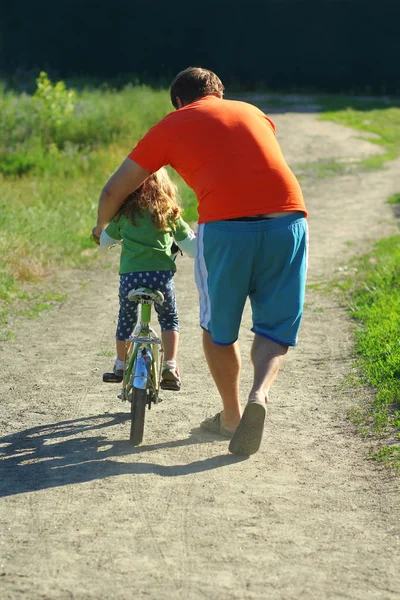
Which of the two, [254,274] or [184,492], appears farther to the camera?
[254,274]

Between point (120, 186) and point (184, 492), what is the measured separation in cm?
147

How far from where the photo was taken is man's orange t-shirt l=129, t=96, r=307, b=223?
4.55m

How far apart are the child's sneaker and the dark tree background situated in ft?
73.9

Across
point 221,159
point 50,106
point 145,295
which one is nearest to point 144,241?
point 145,295

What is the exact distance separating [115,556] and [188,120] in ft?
6.67

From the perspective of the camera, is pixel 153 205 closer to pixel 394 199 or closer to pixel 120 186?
pixel 120 186

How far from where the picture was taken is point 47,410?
5602 mm

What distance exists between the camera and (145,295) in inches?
196

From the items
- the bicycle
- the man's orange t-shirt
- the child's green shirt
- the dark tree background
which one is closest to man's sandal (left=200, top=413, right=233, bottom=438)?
the bicycle

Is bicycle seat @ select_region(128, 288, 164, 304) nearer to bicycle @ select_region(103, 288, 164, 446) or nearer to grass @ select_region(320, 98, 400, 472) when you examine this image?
bicycle @ select_region(103, 288, 164, 446)

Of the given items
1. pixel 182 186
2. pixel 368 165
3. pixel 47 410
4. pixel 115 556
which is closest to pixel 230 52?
pixel 368 165

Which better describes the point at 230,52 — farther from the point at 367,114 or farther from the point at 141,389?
the point at 141,389

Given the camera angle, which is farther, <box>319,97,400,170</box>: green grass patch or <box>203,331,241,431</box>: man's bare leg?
<box>319,97,400,170</box>: green grass patch

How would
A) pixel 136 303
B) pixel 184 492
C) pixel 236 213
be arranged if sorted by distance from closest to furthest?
1. pixel 184 492
2. pixel 236 213
3. pixel 136 303
